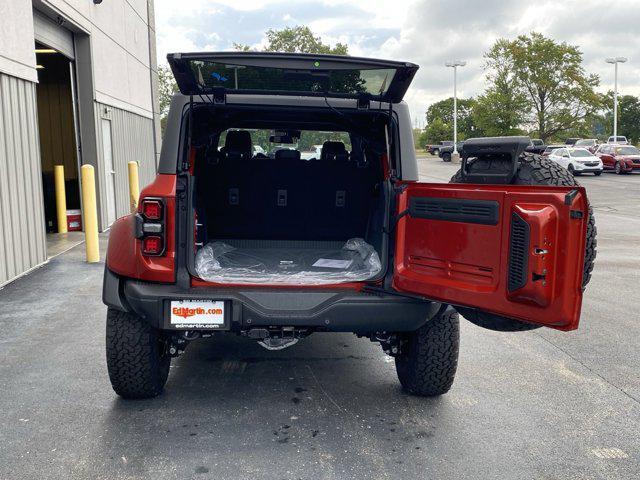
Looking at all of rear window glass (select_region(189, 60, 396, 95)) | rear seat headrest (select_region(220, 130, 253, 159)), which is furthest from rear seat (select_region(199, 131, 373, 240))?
rear window glass (select_region(189, 60, 396, 95))

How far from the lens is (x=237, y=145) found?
201 inches

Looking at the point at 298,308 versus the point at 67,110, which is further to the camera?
the point at 67,110

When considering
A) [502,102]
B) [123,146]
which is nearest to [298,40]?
[502,102]

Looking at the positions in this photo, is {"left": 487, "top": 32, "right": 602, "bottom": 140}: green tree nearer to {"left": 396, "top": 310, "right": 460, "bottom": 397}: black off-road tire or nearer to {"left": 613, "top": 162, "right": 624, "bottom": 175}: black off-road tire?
{"left": 613, "top": 162, "right": 624, "bottom": 175}: black off-road tire

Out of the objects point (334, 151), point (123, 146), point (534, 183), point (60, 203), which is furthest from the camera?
point (123, 146)

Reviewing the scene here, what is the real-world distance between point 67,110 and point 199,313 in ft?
37.0

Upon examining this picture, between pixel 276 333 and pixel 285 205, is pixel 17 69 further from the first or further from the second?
pixel 276 333

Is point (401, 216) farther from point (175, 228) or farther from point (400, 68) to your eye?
point (175, 228)

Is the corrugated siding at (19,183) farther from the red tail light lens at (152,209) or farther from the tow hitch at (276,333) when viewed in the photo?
the tow hitch at (276,333)

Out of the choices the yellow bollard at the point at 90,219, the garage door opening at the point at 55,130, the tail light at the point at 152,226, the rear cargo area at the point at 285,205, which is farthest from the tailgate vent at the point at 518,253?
the garage door opening at the point at 55,130

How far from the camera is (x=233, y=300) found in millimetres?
3488

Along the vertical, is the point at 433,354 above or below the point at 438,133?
below

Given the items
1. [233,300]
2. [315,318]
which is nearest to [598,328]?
[315,318]

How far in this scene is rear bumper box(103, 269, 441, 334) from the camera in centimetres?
349
